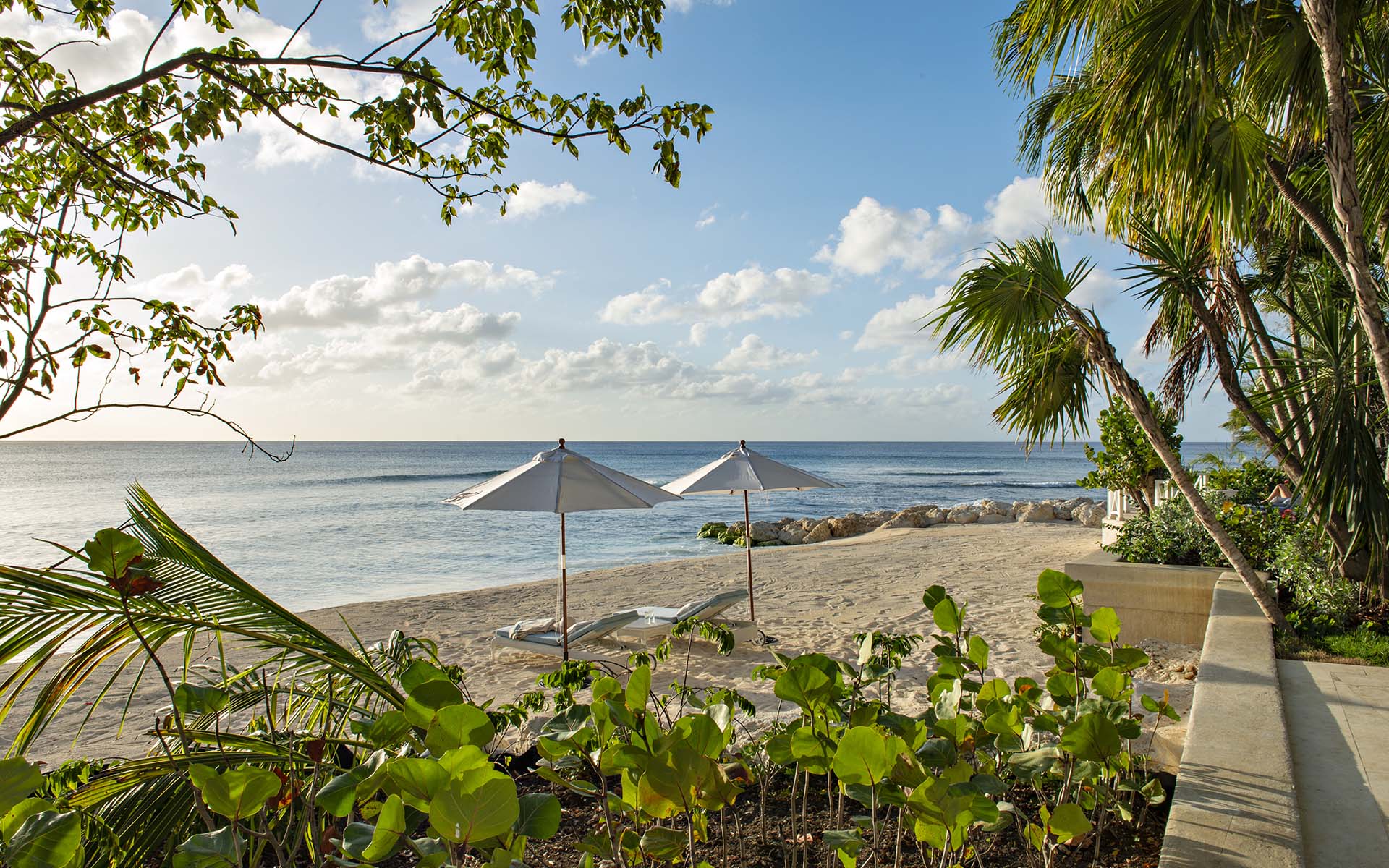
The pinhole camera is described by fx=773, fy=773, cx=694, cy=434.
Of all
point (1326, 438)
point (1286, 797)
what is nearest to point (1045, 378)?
point (1326, 438)

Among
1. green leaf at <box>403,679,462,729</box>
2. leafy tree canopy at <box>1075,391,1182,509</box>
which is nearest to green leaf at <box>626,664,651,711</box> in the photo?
green leaf at <box>403,679,462,729</box>

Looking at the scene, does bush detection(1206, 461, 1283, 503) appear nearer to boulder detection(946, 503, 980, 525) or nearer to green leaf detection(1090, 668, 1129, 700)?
green leaf detection(1090, 668, 1129, 700)

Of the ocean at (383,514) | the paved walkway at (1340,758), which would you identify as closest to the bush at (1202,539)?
the ocean at (383,514)

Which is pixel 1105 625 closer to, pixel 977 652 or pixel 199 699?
pixel 977 652

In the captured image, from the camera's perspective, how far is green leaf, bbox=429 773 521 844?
33.4 inches

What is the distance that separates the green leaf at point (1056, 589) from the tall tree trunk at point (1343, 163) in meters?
2.93

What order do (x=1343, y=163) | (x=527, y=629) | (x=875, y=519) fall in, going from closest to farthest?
(x=1343, y=163), (x=527, y=629), (x=875, y=519)

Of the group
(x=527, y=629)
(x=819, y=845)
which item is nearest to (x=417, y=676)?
(x=819, y=845)

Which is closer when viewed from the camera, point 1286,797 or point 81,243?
point 1286,797

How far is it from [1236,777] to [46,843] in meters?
2.86

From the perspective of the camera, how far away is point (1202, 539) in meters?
6.30

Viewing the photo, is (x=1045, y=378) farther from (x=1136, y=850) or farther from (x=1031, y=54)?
(x=1136, y=850)

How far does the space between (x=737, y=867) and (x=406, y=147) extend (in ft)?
9.40

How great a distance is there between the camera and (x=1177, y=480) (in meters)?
4.95
